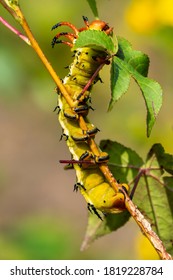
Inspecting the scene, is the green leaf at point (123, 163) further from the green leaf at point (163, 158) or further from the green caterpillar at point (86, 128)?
the green caterpillar at point (86, 128)

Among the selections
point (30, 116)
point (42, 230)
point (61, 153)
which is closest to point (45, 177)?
point (61, 153)

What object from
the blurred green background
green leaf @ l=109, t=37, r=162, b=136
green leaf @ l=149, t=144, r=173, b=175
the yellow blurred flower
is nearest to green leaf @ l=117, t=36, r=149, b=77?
green leaf @ l=109, t=37, r=162, b=136

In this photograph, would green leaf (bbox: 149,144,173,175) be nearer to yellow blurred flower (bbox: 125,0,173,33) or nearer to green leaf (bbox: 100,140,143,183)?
green leaf (bbox: 100,140,143,183)

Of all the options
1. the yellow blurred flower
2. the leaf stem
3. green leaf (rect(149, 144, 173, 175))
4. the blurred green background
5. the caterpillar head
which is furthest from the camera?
the blurred green background

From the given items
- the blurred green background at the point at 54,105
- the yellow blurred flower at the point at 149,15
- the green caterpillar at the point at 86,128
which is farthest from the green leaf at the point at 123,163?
the yellow blurred flower at the point at 149,15

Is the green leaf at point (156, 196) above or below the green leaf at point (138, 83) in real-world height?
below

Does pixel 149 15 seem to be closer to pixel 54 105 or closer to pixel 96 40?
pixel 54 105

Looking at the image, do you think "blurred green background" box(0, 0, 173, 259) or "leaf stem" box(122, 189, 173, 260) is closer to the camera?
"leaf stem" box(122, 189, 173, 260)
